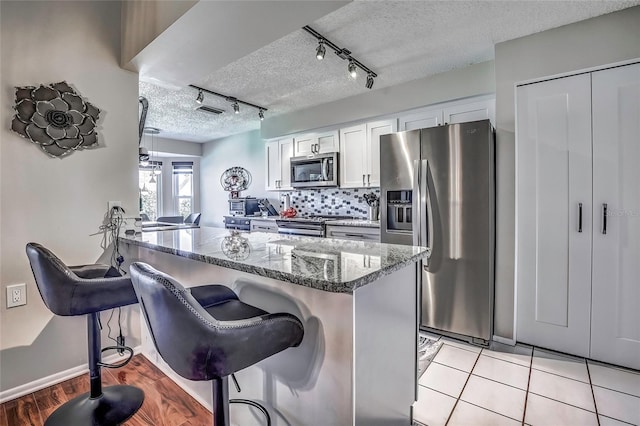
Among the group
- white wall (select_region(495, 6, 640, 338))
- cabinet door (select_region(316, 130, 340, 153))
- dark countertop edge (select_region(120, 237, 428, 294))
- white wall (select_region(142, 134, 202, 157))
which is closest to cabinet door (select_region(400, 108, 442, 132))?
white wall (select_region(495, 6, 640, 338))

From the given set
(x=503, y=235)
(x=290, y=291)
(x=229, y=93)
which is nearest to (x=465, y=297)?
(x=503, y=235)

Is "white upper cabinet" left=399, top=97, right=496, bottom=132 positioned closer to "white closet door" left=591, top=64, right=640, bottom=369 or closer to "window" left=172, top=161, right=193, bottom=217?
"white closet door" left=591, top=64, right=640, bottom=369

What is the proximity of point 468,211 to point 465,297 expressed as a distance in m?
0.72

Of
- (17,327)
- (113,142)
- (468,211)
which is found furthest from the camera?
(468,211)

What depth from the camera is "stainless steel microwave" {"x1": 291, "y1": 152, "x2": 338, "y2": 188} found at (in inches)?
156

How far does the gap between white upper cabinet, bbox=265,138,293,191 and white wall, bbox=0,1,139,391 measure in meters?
2.50

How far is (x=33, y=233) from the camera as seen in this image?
1.88m

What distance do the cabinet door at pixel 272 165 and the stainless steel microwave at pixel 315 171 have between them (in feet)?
1.43

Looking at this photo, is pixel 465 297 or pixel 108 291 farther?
pixel 465 297

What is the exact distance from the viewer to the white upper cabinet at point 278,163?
183 inches

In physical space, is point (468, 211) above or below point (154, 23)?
below

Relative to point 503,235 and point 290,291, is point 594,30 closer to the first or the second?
point 503,235

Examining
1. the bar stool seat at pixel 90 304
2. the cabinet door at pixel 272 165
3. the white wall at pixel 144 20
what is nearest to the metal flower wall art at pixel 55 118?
the white wall at pixel 144 20

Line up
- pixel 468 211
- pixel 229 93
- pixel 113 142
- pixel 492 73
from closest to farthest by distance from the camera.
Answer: pixel 113 142, pixel 468 211, pixel 492 73, pixel 229 93
